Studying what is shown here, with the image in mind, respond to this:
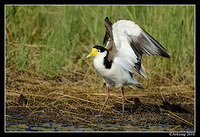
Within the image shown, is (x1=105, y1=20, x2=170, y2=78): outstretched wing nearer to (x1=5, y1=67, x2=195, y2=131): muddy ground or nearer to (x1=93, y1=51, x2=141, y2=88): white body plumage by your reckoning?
(x1=93, y1=51, x2=141, y2=88): white body plumage

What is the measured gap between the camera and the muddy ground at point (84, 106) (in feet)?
16.2

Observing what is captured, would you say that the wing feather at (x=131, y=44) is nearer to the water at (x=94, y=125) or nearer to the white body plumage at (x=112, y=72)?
the white body plumage at (x=112, y=72)

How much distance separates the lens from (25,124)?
486 centimetres

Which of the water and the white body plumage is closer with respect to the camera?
the water

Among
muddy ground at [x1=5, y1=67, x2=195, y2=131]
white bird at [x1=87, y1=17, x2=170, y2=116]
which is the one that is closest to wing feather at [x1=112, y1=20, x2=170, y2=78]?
white bird at [x1=87, y1=17, x2=170, y2=116]

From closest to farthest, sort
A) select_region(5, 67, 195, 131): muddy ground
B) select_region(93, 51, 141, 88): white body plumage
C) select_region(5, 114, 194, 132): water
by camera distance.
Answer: select_region(5, 114, 194, 132): water
select_region(5, 67, 195, 131): muddy ground
select_region(93, 51, 141, 88): white body plumage

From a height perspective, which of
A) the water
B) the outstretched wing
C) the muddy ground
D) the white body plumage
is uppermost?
the outstretched wing

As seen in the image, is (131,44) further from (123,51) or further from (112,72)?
(112,72)

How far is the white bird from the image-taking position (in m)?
4.99

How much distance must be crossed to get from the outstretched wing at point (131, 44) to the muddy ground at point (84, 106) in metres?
0.86

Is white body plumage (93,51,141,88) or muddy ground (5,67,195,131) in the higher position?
white body plumage (93,51,141,88)

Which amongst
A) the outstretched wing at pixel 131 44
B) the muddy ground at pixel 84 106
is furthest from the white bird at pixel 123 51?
the muddy ground at pixel 84 106

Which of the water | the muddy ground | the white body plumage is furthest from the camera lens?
the white body plumage

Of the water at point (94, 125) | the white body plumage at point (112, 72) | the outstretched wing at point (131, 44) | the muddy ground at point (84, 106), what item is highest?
the outstretched wing at point (131, 44)
